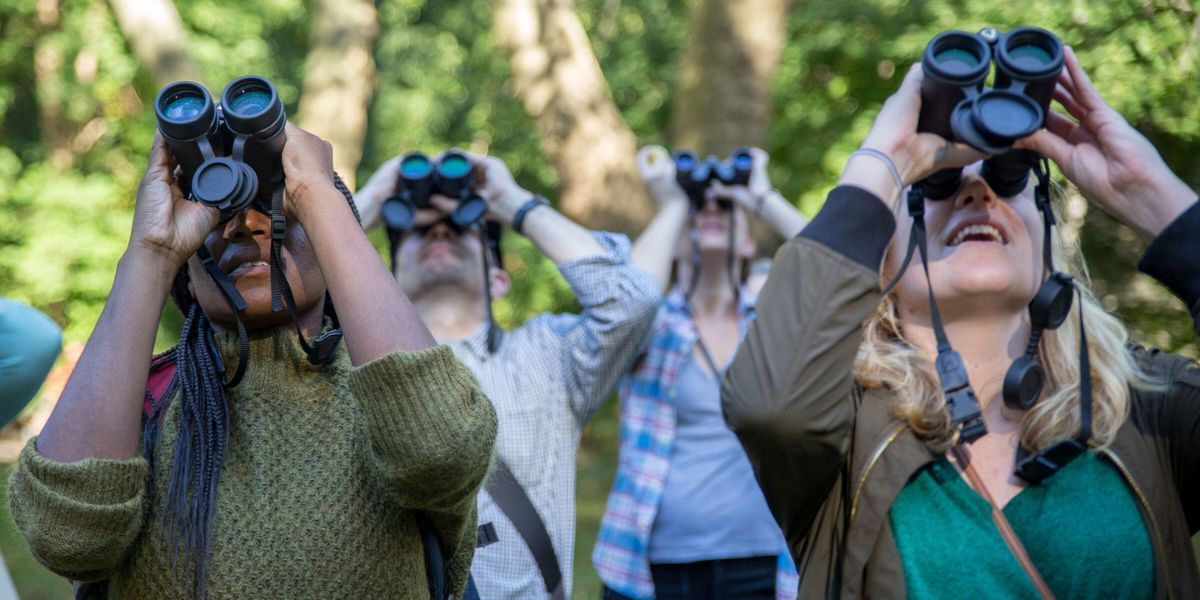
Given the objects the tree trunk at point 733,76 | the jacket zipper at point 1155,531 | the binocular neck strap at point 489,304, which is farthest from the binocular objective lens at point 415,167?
the tree trunk at point 733,76

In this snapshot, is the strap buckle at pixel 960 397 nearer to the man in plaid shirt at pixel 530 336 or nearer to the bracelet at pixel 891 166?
the bracelet at pixel 891 166

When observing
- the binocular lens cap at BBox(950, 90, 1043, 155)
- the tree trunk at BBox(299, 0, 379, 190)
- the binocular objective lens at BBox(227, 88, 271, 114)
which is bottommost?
the tree trunk at BBox(299, 0, 379, 190)

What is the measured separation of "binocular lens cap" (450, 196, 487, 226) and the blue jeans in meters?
1.37

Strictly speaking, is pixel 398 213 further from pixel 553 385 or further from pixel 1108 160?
→ pixel 1108 160

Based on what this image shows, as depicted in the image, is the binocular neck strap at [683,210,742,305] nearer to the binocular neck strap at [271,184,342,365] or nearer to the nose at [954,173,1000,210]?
the nose at [954,173,1000,210]

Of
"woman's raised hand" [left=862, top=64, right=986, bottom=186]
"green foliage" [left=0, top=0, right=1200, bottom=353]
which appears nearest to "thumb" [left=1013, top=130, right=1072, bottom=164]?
"woman's raised hand" [left=862, top=64, right=986, bottom=186]

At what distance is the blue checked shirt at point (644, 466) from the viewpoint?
4.40m

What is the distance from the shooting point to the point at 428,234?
4320 millimetres

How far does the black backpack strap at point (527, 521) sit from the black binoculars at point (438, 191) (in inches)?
39.1

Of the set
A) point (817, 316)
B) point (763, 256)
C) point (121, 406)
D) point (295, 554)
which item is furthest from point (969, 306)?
point (763, 256)

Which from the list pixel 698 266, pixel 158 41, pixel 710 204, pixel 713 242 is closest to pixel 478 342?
pixel 698 266

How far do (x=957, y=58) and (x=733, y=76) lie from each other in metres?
7.53

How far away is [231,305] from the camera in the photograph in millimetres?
2320

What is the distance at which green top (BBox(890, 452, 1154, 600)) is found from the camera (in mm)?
2389
